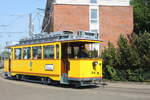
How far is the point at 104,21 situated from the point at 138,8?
10.5 metres

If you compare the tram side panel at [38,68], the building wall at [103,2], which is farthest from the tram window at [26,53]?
the building wall at [103,2]

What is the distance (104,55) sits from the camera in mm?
23641

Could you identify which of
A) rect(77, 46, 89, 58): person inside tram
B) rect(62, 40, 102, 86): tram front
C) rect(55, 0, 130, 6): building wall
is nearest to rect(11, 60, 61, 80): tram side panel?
rect(62, 40, 102, 86): tram front

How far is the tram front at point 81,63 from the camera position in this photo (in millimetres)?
16984

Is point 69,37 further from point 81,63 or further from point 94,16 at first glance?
point 94,16

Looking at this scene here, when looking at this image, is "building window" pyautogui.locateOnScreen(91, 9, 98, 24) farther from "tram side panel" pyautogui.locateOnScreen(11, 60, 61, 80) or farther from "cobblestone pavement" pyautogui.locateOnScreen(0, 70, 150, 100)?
"cobblestone pavement" pyautogui.locateOnScreen(0, 70, 150, 100)

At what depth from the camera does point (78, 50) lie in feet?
60.3

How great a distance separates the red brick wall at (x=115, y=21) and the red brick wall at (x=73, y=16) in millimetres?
2677

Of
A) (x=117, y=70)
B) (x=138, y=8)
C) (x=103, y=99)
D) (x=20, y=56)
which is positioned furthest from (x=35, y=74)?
(x=138, y=8)

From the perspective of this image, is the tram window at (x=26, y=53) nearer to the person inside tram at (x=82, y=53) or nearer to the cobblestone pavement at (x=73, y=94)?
the person inside tram at (x=82, y=53)

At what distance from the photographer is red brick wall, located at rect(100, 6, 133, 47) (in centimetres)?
4619

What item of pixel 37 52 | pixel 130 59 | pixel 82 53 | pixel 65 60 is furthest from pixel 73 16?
pixel 65 60

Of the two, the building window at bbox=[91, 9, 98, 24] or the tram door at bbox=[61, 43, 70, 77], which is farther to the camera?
the building window at bbox=[91, 9, 98, 24]

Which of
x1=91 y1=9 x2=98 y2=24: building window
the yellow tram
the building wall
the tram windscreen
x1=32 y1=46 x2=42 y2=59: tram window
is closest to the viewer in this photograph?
the yellow tram
